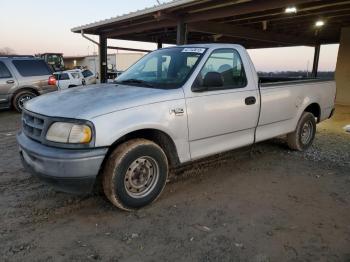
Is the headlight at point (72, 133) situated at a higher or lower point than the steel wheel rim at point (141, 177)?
higher

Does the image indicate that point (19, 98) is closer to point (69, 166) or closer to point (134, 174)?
point (134, 174)

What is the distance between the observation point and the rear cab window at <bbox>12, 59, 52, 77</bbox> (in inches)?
445

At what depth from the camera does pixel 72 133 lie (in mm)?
3312

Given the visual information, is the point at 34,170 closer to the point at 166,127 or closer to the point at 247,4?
the point at 166,127

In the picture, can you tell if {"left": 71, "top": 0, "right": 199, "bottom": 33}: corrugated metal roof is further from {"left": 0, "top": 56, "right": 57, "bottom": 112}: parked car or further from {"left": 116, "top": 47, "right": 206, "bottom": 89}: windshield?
{"left": 116, "top": 47, "right": 206, "bottom": 89}: windshield

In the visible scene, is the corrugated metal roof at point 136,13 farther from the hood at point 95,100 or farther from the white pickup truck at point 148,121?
the hood at point 95,100

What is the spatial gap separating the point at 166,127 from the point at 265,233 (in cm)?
153

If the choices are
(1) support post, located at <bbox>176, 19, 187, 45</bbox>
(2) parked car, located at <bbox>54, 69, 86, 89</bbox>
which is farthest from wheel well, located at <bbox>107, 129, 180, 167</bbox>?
(2) parked car, located at <bbox>54, 69, 86, 89</bbox>

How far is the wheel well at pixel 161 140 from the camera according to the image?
384 cm

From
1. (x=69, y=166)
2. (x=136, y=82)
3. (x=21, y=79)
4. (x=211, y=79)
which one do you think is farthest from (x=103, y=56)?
(x=69, y=166)

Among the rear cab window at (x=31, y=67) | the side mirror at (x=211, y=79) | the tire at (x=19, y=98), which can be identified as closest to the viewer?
Result: the side mirror at (x=211, y=79)

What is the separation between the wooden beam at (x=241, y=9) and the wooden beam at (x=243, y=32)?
79 cm

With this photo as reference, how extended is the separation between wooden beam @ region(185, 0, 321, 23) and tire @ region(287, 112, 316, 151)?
305cm

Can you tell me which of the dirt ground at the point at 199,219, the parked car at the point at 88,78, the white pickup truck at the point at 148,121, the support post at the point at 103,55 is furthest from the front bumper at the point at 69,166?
the parked car at the point at 88,78
